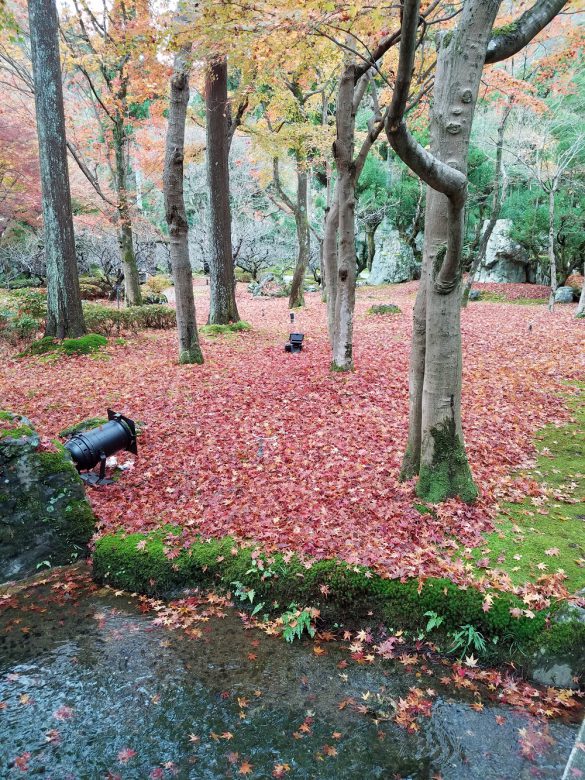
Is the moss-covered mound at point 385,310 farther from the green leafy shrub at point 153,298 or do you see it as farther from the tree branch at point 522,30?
the tree branch at point 522,30

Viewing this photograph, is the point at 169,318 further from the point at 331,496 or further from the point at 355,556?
the point at 355,556

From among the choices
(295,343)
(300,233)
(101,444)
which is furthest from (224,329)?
(101,444)

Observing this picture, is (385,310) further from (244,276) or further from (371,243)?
(244,276)

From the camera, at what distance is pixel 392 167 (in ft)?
96.5

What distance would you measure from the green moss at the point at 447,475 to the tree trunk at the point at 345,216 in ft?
14.3

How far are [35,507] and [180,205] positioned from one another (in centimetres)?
649

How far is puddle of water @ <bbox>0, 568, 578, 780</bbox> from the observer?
2.74m

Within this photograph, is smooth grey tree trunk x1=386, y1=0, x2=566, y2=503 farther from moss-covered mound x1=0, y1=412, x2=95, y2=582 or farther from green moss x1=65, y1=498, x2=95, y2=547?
moss-covered mound x1=0, y1=412, x2=95, y2=582

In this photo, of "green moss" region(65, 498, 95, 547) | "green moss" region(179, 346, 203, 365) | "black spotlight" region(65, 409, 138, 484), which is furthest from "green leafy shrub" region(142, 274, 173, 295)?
"green moss" region(65, 498, 95, 547)

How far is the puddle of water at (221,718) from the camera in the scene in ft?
9.00

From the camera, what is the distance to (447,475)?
471cm

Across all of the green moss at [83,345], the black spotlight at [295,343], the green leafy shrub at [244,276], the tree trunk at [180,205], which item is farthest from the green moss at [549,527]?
the green leafy shrub at [244,276]

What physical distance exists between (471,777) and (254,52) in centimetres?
856

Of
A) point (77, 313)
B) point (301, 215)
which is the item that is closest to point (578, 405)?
point (77, 313)
